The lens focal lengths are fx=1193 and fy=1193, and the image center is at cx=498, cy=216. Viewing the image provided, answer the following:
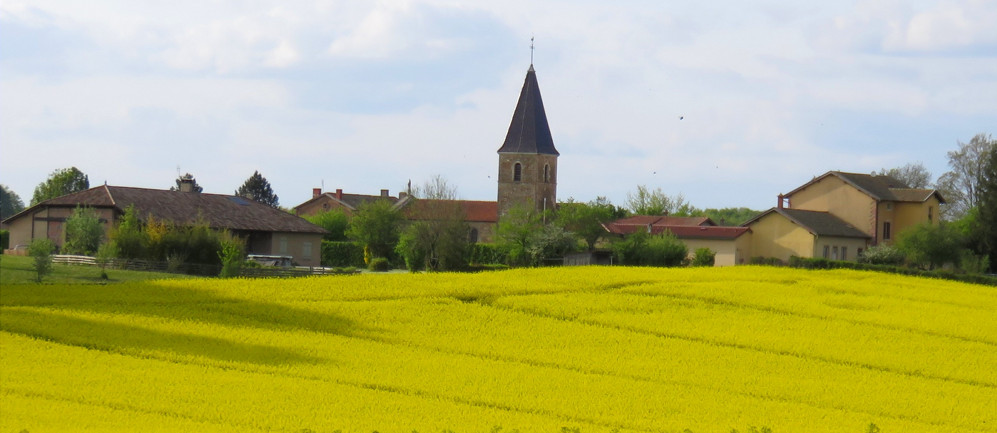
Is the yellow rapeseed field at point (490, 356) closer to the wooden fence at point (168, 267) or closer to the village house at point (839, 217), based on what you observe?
the wooden fence at point (168, 267)

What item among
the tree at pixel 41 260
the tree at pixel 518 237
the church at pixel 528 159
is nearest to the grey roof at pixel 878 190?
the tree at pixel 518 237

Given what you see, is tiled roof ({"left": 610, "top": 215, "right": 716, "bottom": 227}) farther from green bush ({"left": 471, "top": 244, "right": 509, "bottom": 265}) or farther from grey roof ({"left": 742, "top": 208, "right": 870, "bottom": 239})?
grey roof ({"left": 742, "top": 208, "right": 870, "bottom": 239})

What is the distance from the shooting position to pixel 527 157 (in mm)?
93062

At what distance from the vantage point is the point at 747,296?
120ft

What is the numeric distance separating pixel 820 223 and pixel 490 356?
47.7 meters

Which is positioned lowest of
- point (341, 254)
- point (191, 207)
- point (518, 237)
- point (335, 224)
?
point (341, 254)

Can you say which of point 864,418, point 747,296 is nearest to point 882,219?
point 747,296

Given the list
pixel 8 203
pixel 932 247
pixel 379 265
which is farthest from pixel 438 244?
pixel 8 203

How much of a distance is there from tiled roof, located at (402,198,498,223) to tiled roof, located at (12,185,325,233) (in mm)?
10937

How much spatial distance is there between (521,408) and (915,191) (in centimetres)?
5854

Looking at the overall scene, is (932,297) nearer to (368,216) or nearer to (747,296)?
(747,296)

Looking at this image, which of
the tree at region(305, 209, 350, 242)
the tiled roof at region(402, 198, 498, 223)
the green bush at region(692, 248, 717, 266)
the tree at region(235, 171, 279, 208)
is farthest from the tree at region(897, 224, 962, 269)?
the tree at region(235, 171, 279, 208)

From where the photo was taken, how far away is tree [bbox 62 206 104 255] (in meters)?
52.9

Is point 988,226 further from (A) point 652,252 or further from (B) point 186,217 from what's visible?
(B) point 186,217
